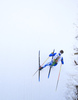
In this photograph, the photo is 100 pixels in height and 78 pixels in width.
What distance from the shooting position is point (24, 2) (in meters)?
5.52

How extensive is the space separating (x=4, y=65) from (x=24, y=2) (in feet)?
10.5

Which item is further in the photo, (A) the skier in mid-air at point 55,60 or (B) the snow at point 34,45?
(A) the skier in mid-air at point 55,60

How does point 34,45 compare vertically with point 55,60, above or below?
above

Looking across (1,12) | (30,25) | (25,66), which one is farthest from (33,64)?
(1,12)

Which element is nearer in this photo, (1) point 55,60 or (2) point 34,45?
(1) point 55,60

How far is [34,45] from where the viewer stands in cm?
434

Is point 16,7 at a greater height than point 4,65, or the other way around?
point 16,7

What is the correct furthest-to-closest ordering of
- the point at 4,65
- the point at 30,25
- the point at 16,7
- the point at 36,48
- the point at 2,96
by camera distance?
1. the point at 16,7
2. the point at 30,25
3. the point at 36,48
4. the point at 4,65
5. the point at 2,96

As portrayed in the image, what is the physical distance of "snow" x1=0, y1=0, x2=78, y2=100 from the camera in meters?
3.44

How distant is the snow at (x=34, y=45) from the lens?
11.3 feet

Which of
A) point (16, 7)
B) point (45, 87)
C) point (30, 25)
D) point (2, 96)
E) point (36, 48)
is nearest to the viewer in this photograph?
point (2, 96)

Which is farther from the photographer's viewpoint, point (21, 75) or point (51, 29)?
point (51, 29)

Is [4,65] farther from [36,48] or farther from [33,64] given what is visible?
[36,48]

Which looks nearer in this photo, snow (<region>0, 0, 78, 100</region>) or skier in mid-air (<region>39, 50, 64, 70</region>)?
snow (<region>0, 0, 78, 100</region>)
